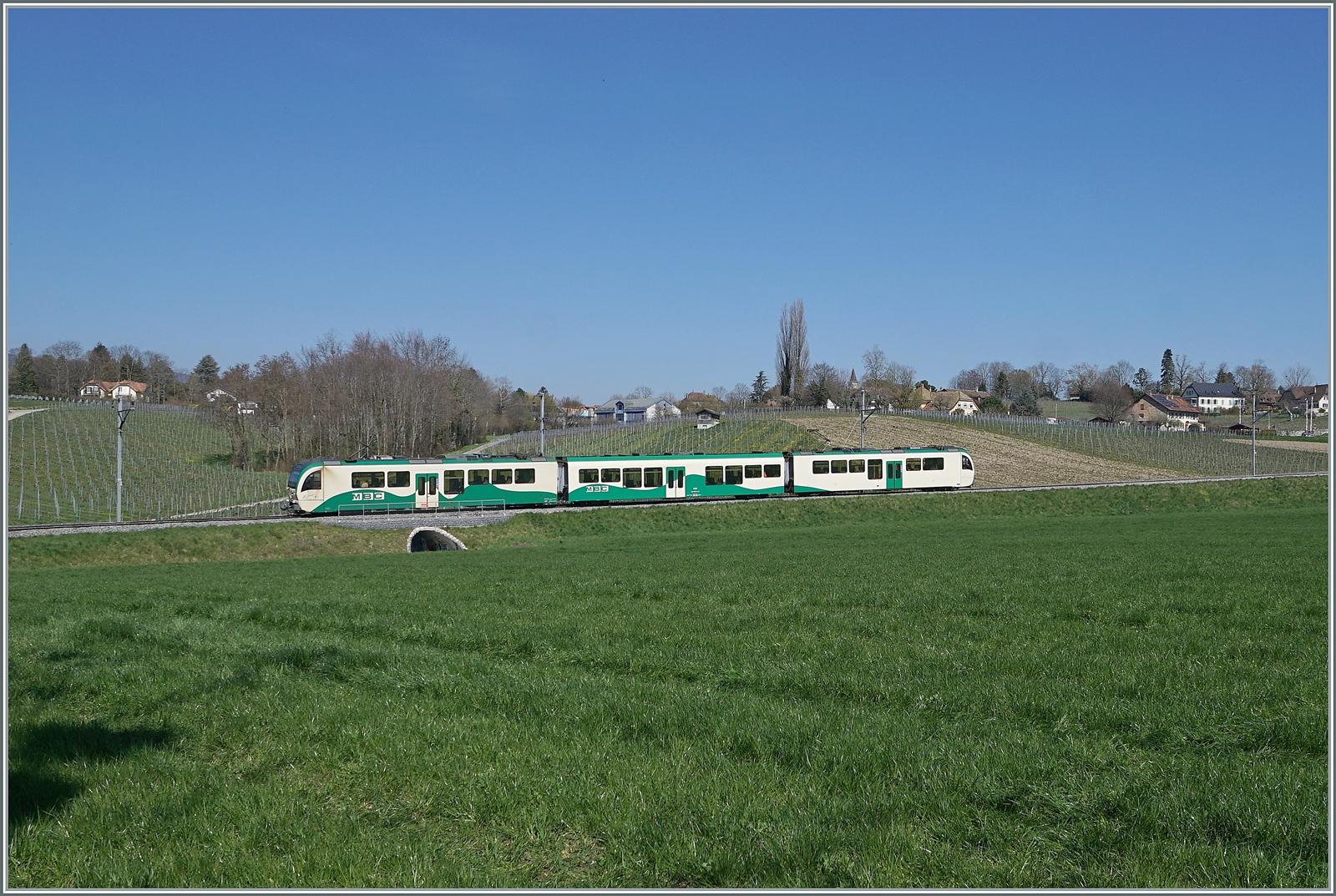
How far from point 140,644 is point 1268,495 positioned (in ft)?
184

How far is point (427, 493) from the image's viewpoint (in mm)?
44469

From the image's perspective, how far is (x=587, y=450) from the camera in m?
82.8

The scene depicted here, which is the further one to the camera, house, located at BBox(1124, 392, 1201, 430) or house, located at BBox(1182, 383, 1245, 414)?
house, located at BBox(1182, 383, 1245, 414)

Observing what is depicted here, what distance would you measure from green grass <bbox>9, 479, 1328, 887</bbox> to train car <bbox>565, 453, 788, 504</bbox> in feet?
106

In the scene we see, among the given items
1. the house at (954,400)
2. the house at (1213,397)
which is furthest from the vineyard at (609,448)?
the house at (1213,397)

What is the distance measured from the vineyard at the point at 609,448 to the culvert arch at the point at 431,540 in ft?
36.5

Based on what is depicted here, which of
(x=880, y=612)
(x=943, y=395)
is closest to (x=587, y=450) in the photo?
(x=880, y=612)

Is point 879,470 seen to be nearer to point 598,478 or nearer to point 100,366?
point 598,478

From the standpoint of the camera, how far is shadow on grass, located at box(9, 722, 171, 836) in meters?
5.96

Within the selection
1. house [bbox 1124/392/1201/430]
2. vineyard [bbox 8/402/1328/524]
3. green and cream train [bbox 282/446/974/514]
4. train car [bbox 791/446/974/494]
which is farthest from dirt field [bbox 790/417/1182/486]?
house [bbox 1124/392/1201/430]

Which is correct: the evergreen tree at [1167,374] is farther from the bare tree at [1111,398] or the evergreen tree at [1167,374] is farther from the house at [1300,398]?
the house at [1300,398]

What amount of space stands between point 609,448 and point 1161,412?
10269 cm

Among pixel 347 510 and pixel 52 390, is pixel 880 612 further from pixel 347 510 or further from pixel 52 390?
pixel 52 390

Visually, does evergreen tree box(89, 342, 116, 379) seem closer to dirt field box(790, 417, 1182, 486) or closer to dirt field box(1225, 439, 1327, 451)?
dirt field box(790, 417, 1182, 486)
